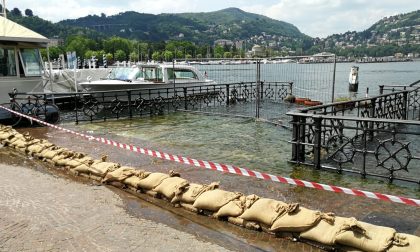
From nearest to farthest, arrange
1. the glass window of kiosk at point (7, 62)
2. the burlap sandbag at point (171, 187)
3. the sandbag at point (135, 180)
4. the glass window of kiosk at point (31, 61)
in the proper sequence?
the burlap sandbag at point (171, 187) < the sandbag at point (135, 180) < the glass window of kiosk at point (7, 62) < the glass window of kiosk at point (31, 61)

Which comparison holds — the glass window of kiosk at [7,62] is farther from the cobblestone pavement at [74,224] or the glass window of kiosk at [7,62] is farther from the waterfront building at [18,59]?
the cobblestone pavement at [74,224]

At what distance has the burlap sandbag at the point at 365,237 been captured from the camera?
384cm

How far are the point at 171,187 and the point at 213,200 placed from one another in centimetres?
81

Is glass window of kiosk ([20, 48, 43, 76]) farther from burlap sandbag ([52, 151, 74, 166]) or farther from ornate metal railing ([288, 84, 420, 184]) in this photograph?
ornate metal railing ([288, 84, 420, 184])

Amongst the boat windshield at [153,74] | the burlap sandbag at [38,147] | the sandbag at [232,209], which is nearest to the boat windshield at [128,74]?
the boat windshield at [153,74]

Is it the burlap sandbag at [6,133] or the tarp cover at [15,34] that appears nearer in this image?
the burlap sandbag at [6,133]

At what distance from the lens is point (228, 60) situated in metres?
18.5

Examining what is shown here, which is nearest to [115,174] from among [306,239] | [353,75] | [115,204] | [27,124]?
[115,204]

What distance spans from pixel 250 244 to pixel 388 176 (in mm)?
3200

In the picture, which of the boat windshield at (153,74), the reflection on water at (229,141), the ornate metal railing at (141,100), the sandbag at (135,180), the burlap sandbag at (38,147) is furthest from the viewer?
the boat windshield at (153,74)

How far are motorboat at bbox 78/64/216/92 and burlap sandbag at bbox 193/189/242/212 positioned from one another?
13.2m

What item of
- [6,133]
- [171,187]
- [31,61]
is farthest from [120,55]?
[171,187]

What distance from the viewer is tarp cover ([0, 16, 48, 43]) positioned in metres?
14.6

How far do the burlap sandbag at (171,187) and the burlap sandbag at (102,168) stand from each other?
48.8 inches
